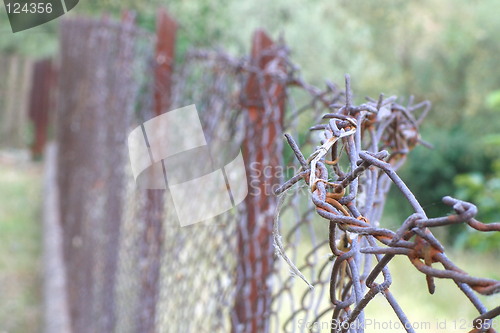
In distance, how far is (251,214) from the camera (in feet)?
5.05

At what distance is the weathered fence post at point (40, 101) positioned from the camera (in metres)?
12.5

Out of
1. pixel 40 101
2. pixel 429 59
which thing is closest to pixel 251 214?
pixel 40 101

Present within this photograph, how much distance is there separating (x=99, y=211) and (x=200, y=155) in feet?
4.96

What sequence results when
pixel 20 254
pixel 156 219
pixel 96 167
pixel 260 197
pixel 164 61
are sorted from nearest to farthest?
1. pixel 260 197
2. pixel 156 219
3. pixel 164 61
4. pixel 96 167
5. pixel 20 254

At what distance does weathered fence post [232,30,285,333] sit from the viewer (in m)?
1.47

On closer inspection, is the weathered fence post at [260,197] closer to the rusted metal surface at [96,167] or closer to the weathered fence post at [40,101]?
the rusted metal surface at [96,167]

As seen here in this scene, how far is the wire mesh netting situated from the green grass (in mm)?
1089

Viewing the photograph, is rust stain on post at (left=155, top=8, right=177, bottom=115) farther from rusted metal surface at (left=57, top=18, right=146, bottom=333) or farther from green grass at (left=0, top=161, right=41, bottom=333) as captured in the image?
green grass at (left=0, top=161, right=41, bottom=333)

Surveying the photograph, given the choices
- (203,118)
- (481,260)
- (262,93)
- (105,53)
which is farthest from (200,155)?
(481,260)

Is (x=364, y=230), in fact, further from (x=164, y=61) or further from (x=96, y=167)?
(x=96, y=167)

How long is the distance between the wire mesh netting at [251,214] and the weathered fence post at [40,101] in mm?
8763

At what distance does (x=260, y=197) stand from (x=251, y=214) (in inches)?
2.2

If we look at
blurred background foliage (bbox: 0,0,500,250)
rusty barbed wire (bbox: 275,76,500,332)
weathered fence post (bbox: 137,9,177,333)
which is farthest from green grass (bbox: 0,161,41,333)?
rusty barbed wire (bbox: 275,76,500,332)

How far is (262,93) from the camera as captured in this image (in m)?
1.54
